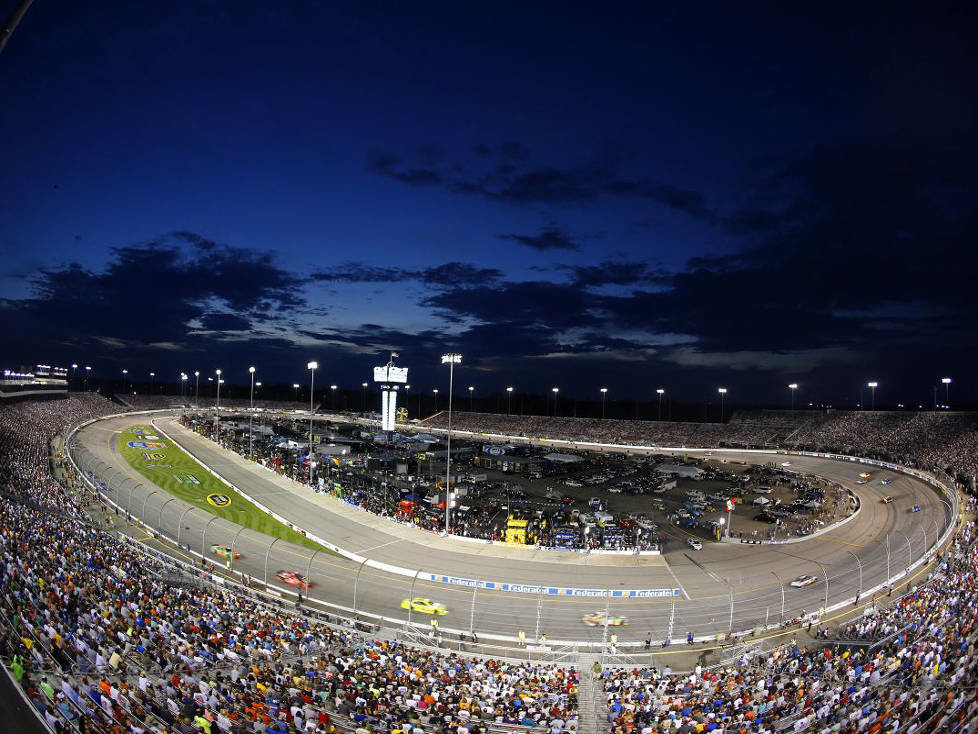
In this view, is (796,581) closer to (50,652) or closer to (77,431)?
(50,652)

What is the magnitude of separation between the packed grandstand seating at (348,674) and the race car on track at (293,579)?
11.9 feet

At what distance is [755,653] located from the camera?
19000 millimetres

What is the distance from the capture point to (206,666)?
1445 cm

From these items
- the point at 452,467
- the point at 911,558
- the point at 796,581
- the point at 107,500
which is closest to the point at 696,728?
the point at 796,581

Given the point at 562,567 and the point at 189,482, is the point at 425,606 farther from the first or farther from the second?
the point at 189,482

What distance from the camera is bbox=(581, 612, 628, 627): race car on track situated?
72.5 ft

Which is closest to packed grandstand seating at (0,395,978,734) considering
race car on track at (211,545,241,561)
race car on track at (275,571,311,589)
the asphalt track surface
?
the asphalt track surface

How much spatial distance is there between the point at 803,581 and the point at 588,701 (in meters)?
17.0

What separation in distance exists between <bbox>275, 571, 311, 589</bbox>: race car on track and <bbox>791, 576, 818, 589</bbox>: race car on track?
77.8ft

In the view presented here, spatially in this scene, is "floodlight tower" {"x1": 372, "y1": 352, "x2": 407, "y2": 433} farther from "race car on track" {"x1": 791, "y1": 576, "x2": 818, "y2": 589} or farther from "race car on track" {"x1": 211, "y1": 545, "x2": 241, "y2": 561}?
"race car on track" {"x1": 791, "y1": 576, "x2": 818, "y2": 589}

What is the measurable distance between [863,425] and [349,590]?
238 ft

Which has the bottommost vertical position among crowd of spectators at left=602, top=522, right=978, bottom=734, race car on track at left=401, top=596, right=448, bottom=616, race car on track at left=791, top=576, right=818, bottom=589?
race car on track at left=401, top=596, right=448, bottom=616

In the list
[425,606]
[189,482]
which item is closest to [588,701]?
[425,606]

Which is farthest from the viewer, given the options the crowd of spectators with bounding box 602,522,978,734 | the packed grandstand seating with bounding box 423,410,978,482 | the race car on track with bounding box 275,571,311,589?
the packed grandstand seating with bounding box 423,410,978,482
